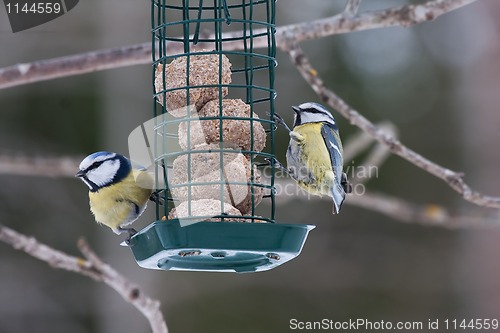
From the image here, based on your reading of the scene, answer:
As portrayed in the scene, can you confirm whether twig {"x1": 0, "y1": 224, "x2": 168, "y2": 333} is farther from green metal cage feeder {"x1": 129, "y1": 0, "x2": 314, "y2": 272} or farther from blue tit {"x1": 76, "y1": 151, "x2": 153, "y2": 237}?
blue tit {"x1": 76, "y1": 151, "x2": 153, "y2": 237}

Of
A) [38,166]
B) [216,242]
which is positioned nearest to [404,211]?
[38,166]

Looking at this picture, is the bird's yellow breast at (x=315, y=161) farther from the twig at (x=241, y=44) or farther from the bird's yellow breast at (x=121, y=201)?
the bird's yellow breast at (x=121, y=201)

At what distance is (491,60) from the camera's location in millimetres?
11016

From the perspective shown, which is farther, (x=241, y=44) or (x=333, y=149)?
(x=333, y=149)

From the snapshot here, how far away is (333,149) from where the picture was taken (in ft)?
17.4

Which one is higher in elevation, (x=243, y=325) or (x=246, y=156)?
(x=246, y=156)

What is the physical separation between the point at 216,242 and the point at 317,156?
1573 mm

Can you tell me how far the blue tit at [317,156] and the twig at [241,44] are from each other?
0.50m

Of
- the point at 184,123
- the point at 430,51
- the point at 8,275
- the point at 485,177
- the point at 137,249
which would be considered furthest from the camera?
the point at 430,51

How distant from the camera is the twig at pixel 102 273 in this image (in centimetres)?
406

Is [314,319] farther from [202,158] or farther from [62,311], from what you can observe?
[202,158]

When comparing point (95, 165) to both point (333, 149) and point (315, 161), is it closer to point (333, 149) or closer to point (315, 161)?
point (315, 161)

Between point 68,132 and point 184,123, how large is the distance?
276 inches

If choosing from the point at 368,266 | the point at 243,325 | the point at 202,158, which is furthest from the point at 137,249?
the point at 368,266
